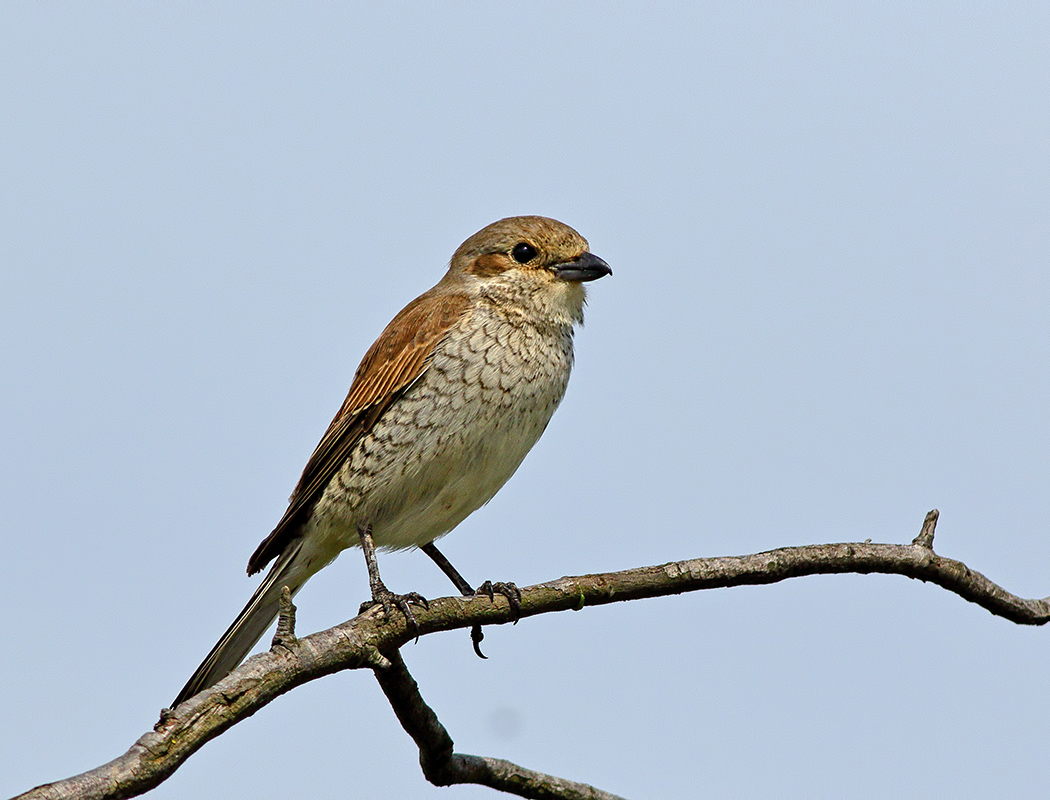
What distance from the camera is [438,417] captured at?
461 cm

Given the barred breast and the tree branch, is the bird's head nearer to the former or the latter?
the barred breast

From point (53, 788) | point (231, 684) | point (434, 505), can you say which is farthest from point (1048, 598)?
point (53, 788)

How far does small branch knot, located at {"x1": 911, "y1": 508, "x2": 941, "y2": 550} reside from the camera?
3.63 m

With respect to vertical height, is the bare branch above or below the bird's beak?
below

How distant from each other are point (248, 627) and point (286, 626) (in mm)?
1664

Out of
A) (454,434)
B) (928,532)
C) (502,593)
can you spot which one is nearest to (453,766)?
(502,593)

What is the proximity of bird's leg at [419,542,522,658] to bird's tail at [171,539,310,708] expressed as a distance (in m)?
0.61

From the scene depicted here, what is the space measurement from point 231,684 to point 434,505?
6.59ft

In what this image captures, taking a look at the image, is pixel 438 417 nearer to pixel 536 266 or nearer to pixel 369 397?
pixel 369 397

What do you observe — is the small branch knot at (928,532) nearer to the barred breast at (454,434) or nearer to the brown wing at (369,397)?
the barred breast at (454,434)

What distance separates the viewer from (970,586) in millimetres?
3598

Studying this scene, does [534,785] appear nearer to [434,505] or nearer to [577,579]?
[577,579]

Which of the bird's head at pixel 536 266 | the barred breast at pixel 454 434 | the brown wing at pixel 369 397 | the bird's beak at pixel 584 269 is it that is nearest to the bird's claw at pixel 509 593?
the barred breast at pixel 454 434

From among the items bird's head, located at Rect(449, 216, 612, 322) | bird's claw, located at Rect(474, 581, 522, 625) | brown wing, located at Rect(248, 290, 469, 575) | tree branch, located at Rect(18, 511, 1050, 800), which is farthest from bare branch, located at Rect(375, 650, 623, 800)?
bird's head, located at Rect(449, 216, 612, 322)
